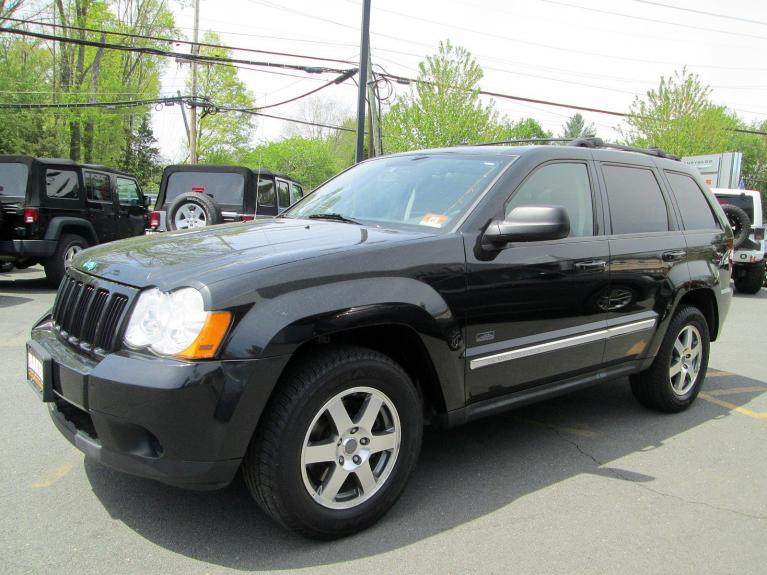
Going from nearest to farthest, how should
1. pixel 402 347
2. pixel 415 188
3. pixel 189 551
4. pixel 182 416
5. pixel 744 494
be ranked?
pixel 182 416, pixel 189 551, pixel 402 347, pixel 744 494, pixel 415 188

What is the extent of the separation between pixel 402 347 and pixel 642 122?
1153 inches

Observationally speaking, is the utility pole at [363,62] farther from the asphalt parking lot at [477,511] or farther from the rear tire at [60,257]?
the asphalt parking lot at [477,511]

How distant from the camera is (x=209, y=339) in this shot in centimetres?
232

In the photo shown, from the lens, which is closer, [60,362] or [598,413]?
[60,362]

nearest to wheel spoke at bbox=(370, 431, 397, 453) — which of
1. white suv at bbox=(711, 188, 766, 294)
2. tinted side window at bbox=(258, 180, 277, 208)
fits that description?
tinted side window at bbox=(258, 180, 277, 208)

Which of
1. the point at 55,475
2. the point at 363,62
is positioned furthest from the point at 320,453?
the point at 363,62

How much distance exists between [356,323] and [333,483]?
688mm

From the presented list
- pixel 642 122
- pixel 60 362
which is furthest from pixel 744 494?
pixel 642 122

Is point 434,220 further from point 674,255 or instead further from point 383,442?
point 674,255

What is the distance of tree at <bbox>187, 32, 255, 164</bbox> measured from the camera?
116 feet

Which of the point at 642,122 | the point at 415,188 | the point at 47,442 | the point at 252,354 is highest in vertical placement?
the point at 642,122

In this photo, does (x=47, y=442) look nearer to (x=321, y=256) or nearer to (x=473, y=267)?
(x=321, y=256)

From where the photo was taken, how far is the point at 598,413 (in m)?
4.62

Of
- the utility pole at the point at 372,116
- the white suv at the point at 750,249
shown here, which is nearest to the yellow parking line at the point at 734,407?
the white suv at the point at 750,249
